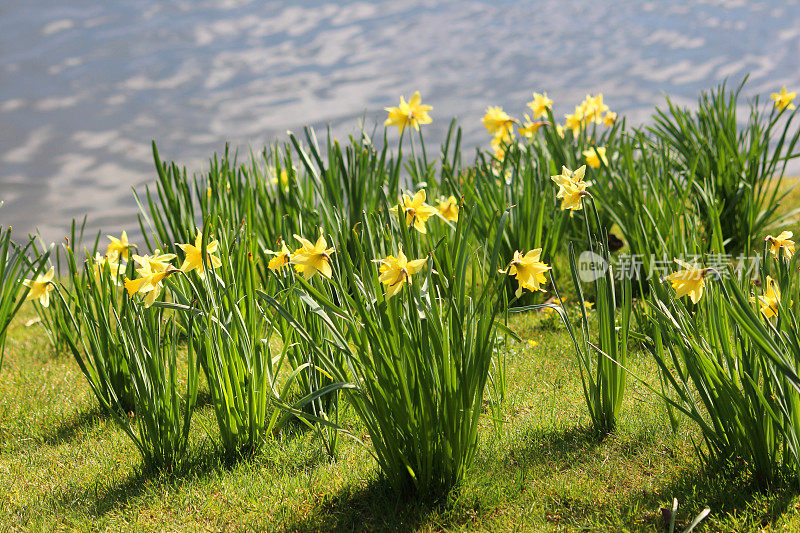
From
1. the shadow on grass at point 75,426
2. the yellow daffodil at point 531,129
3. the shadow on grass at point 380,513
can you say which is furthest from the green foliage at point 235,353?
the yellow daffodil at point 531,129

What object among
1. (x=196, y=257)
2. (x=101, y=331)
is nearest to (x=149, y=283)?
(x=196, y=257)

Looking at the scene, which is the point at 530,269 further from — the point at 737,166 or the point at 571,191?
the point at 737,166

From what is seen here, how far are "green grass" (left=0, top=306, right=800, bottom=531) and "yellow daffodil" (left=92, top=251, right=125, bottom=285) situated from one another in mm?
604

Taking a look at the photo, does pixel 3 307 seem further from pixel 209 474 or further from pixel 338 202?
pixel 338 202

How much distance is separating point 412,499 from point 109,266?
4.51 ft

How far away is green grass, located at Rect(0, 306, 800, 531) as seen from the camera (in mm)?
1832

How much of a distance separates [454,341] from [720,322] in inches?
29.8

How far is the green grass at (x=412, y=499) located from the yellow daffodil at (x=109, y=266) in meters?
0.60

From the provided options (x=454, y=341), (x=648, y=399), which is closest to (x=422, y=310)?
(x=454, y=341)

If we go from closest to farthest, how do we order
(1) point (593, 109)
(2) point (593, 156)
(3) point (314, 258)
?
(3) point (314, 258) → (2) point (593, 156) → (1) point (593, 109)

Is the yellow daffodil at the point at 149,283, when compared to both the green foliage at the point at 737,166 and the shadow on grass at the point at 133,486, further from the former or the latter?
the green foliage at the point at 737,166

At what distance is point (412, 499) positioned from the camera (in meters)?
1.90

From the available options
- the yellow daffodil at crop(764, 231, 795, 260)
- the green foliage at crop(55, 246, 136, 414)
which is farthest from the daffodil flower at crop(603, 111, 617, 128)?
the green foliage at crop(55, 246, 136, 414)

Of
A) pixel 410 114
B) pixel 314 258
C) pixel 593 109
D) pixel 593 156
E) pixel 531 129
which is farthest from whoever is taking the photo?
pixel 593 109
